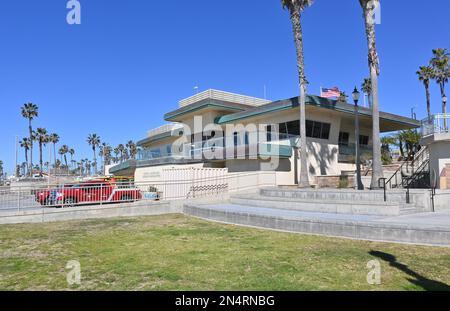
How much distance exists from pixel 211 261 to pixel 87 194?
11138 millimetres

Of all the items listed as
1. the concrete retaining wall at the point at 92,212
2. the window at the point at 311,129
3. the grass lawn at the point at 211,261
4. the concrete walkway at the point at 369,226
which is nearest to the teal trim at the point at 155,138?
the window at the point at 311,129

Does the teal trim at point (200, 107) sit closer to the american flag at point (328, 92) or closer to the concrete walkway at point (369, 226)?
the american flag at point (328, 92)

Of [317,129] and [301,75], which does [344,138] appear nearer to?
[317,129]

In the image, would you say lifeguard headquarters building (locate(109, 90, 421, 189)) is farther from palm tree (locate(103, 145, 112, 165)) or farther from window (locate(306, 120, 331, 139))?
palm tree (locate(103, 145, 112, 165))

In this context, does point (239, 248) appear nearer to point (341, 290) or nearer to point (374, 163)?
point (341, 290)

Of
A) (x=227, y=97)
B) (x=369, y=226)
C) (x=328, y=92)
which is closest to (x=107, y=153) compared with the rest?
(x=227, y=97)

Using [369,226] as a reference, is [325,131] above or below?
above

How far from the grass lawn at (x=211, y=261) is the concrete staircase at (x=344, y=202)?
360cm

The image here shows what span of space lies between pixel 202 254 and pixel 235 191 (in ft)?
46.0

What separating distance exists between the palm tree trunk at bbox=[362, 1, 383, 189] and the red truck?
13046mm

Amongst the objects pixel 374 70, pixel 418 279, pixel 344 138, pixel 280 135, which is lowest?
pixel 418 279

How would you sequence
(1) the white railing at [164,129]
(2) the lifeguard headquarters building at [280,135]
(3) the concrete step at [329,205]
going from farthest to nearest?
(1) the white railing at [164,129] → (2) the lifeguard headquarters building at [280,135] → (3) the concrete step at [329,205]

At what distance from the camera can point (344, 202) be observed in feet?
45.5

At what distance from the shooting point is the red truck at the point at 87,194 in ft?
50.4
